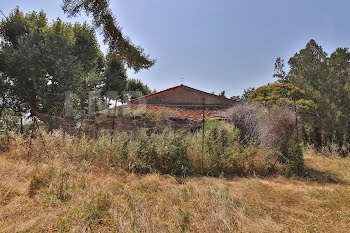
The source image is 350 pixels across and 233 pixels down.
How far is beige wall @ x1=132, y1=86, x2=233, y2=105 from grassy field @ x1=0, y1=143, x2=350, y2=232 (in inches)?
487

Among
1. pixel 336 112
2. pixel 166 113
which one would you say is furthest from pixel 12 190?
pixel 336 112

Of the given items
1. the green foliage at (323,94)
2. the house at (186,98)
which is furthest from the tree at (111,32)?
the green foliage at (323,94)

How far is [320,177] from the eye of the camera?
5492 mm

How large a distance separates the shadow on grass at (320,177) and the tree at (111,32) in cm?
654

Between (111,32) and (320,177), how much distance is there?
768 cm

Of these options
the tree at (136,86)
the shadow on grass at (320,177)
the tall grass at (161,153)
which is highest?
the tree at (136,86)

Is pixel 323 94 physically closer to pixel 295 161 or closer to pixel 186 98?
pixel 186 98

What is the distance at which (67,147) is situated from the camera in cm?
556

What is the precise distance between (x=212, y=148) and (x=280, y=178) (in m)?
2.13

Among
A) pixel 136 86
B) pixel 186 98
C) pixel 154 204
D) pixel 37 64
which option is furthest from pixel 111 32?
pixel 136 86

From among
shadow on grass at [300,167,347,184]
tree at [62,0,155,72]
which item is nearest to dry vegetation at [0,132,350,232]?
shadow on grass at [300,167,347,184]

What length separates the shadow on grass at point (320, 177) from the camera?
5.27m

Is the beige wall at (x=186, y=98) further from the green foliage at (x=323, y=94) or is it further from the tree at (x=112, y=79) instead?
the tree at (x=112, y=79)

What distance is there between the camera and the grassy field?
8.25 ft
